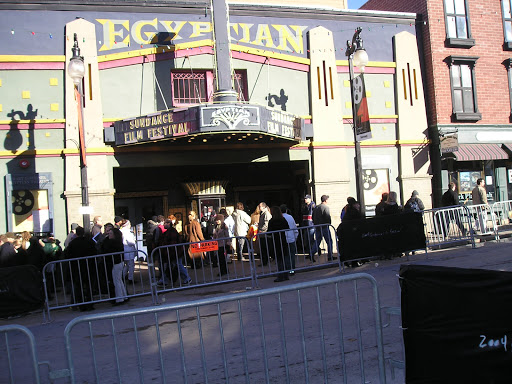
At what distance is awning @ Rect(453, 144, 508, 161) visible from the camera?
59.5 feet

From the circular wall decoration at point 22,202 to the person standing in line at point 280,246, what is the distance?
24.1ft

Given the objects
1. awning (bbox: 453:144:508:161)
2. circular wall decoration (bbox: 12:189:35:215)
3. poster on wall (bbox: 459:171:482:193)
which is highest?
awning (bbox: 453:144:508:161)

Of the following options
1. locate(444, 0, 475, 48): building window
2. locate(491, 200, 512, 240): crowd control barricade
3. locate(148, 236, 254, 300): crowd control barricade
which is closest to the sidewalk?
locate(148, 236, 254, 300): crowd control barricade

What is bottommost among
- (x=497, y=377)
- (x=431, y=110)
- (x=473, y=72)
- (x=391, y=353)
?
(x=391, y=353)

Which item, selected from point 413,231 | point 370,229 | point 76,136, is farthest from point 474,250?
point 76,136

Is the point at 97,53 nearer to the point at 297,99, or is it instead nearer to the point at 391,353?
the point at 297,99

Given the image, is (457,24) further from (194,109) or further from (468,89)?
(194,109)

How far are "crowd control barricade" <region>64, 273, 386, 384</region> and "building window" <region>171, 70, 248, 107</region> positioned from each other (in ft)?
30.3

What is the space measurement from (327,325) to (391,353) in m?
1.42

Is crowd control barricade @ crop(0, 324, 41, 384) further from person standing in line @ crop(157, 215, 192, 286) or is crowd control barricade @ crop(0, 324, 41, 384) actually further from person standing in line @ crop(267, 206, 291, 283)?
person standing in line @ crop(267, 206, 291, 283)

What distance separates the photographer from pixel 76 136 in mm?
14727

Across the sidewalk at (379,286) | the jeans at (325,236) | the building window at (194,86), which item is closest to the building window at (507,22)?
the sidewalk at (379,286)

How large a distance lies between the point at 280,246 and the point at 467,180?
1114 cm

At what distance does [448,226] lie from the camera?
504 inches
